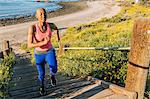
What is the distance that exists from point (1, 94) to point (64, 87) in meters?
1.97

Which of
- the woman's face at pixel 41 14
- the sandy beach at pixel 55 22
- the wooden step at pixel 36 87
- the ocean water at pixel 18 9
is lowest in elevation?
the wooden step at pixel 36 87

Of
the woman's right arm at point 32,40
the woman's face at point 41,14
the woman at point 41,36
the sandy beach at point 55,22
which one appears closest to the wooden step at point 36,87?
the woman at point 41,36

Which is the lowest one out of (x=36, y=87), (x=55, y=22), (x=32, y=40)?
(x=36, y=87)

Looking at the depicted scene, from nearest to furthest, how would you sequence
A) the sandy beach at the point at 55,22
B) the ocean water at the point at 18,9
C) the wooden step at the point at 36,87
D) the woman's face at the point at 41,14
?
the woman's face at the point at 41,14 < the wooden step at the point at 36,87 < the sandy beach at the point at 55,22 < the ocean water at the point at 18,9

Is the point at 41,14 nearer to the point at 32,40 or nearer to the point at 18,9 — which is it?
the point at 32,40

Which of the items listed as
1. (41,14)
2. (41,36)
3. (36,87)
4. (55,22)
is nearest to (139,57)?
(41,36)

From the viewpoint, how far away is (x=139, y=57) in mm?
7426

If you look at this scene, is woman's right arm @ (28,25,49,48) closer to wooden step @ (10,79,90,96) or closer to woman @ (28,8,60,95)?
woman @ (28,8,60,95)

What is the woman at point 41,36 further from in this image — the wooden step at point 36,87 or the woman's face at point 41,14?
the wooden step at point 36,87

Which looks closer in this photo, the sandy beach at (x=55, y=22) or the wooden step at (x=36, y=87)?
the wooden step at (x=36, y=87)

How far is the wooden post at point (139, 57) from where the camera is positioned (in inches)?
282

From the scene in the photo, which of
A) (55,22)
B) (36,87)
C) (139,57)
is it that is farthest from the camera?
(55,22)

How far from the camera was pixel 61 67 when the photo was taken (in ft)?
35.3

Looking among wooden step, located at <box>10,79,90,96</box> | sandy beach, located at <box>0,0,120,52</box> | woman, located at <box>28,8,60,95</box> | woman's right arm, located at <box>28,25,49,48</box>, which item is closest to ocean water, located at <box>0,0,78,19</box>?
sandy beach, located at <box>0,0,120,52</box>
